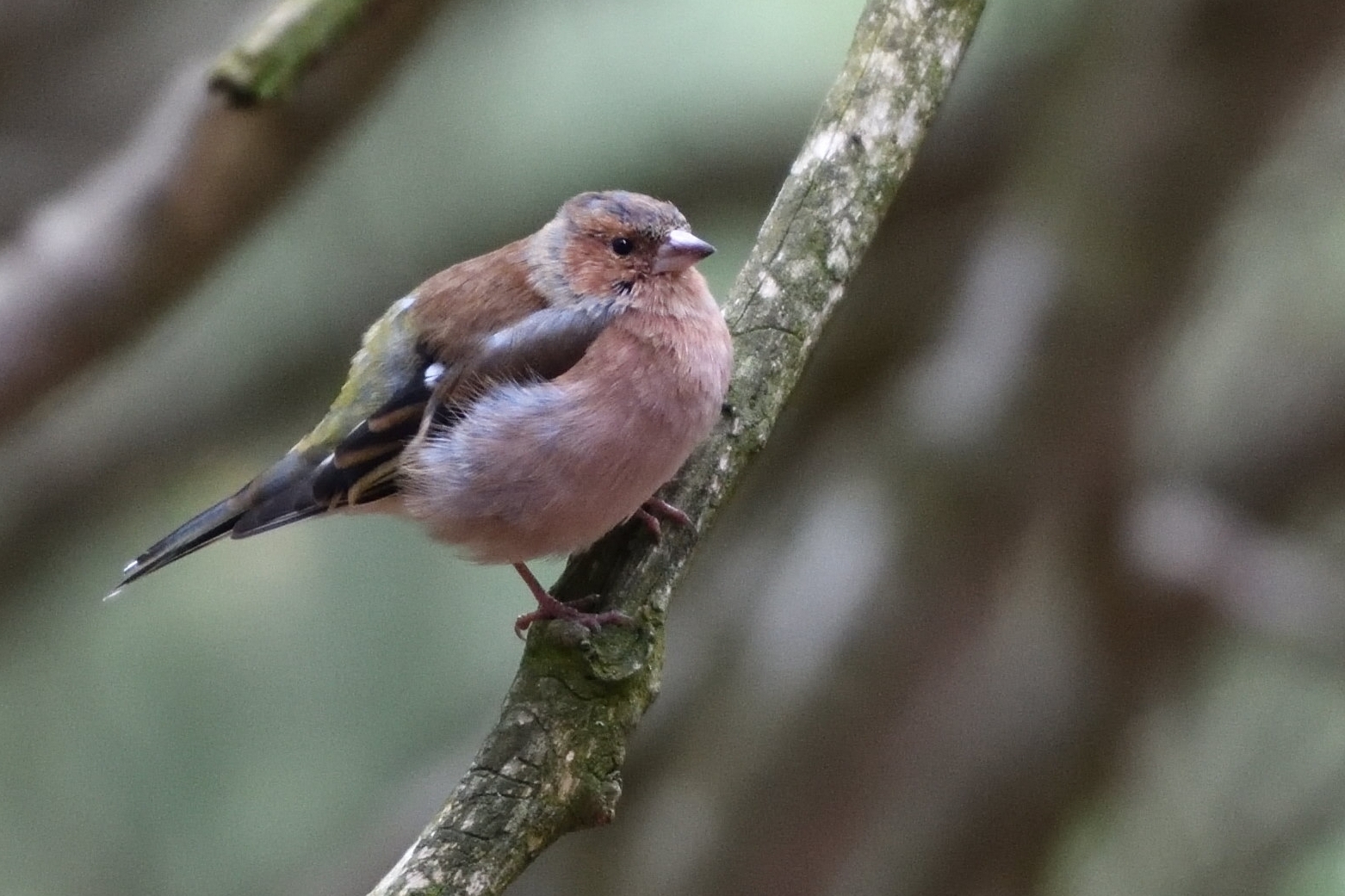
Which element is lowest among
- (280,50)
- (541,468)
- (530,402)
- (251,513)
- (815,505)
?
(815,505)

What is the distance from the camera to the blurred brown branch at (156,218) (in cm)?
418

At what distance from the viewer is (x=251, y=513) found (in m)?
3.31

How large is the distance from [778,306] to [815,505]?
266 cm

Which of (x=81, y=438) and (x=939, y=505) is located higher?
(x=81, y=438)

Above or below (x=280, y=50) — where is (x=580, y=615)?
below

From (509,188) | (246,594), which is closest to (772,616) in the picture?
(509,188)

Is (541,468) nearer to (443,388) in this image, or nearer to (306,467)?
(443,388)

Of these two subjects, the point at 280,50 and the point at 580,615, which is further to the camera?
the point at 280,50

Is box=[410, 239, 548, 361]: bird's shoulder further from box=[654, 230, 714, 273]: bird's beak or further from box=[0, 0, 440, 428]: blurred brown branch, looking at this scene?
box=[0, 0, 440, 428]: blurred brown branch

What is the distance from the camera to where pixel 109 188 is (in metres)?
4.35

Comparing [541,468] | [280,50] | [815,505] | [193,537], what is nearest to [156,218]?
[280,50]

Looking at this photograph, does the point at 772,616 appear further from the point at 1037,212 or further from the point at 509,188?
the point at 509,188

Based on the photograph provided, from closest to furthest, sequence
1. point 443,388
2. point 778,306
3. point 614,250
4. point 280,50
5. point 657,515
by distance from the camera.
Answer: point 657,515, point 778,306, point 443,388, point 614,250, point 280,50

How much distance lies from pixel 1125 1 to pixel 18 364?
3.98 metres
